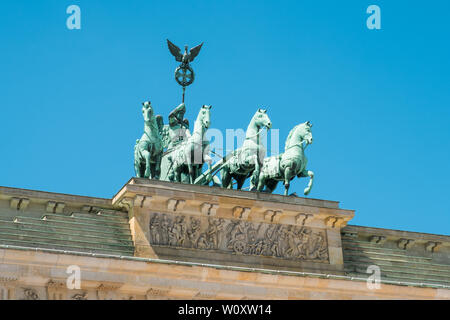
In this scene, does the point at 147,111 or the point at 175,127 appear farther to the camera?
the point at 175,127

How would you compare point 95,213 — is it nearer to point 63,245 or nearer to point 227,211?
point 63,245

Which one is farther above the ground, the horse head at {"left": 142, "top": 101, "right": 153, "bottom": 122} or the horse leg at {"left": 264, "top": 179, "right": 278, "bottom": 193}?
the horse head at {"left": 142, "top": 101, "right": 153, "bottom": 122}

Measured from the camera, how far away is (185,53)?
3419cm

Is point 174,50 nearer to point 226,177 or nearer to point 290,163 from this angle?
point 226,177

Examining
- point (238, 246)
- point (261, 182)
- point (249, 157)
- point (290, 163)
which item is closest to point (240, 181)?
point (261, 182)

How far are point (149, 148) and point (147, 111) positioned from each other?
1.02 m

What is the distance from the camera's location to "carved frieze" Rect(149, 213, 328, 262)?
28891mm

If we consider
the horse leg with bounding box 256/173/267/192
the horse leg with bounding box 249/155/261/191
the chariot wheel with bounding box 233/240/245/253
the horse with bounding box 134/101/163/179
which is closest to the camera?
the chariot wheel with bounding box 233/240/245/253

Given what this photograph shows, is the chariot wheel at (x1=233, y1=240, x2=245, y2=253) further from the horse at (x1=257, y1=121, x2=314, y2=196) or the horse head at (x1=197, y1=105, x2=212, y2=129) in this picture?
the horse head at (x1=197, y1=105, x2=212, y2=129)

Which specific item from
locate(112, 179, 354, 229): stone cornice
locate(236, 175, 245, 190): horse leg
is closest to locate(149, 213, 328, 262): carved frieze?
locate(112, 179, 354, 229): stone cornice

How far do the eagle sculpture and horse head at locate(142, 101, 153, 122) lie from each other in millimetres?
4158
